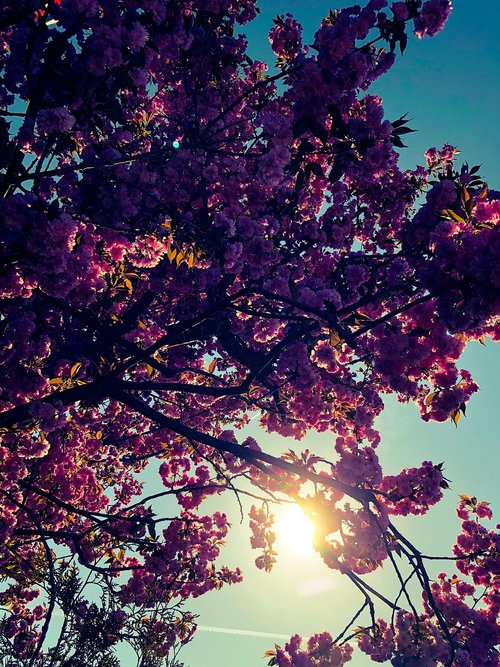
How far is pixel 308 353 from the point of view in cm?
717

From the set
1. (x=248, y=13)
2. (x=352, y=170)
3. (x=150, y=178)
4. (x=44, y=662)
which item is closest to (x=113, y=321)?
(x=150, y=178)

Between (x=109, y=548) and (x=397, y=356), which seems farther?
(x=109, y=548)

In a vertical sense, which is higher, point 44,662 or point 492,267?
point 492,267

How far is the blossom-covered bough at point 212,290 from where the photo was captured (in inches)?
147

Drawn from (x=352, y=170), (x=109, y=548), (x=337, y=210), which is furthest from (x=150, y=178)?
(x=109, y=548)

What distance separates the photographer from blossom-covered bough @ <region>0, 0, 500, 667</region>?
3.74m

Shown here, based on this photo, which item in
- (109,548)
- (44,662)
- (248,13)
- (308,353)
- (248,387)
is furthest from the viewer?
(44,662)

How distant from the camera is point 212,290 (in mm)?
7715

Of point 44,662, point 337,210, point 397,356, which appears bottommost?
point 44,662

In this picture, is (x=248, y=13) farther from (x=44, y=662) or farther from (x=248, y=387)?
(x=44, y=662)

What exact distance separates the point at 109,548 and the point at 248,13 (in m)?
10.1

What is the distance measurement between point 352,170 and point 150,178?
2.39 metres

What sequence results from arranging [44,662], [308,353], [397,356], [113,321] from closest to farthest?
1. [397,356]
2. [113,321]
3. [308,353]
4. [44,662]

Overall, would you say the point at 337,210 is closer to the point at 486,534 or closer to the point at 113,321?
the point at 113,321
